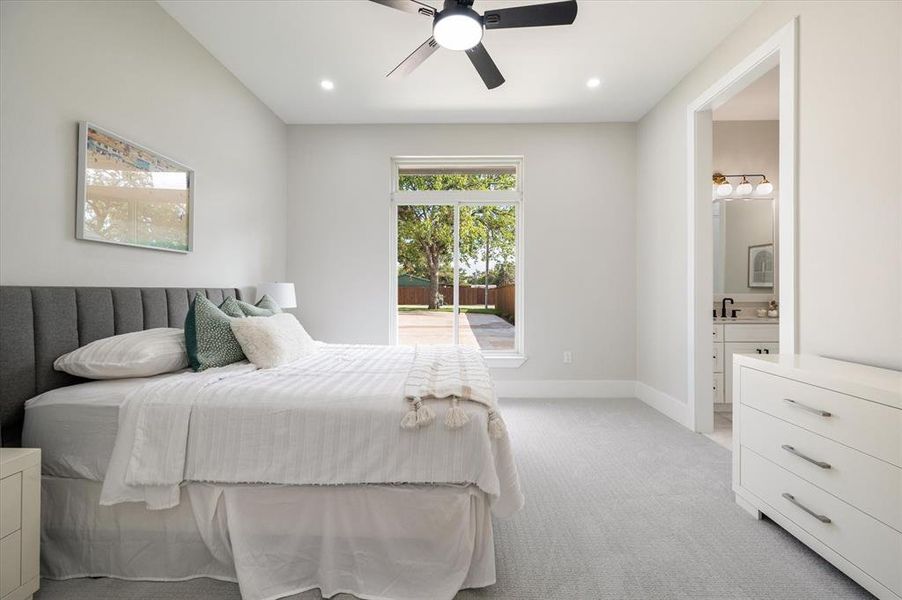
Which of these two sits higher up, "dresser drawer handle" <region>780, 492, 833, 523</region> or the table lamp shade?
the table lamp shade

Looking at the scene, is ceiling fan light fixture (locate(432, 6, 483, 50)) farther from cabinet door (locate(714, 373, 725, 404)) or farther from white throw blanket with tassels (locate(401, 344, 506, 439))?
cabinet door (locate(714, 373, 725, 404))

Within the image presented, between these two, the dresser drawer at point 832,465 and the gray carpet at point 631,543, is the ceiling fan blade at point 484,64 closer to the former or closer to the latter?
the dresser drawer at point 832,465

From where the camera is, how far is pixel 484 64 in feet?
8.02

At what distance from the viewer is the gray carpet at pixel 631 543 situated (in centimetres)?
153

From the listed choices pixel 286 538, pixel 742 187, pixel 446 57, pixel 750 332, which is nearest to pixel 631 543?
pixel 286 538

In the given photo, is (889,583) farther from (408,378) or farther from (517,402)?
(517,402)

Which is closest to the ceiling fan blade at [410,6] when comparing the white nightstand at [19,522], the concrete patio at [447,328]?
the white nightstand at [19,522]

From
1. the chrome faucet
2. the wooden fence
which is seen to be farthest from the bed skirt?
the chrome faucet

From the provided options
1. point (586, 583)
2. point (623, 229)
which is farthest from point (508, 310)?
point (586, 583)

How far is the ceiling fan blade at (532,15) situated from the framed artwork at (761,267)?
3.38 meters

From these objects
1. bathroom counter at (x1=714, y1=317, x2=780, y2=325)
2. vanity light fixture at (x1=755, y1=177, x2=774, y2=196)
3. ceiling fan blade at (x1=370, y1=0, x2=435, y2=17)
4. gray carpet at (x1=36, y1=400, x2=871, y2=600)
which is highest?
ceiling fan blade at (x1=370, y1=0, x2=435, y2=17)

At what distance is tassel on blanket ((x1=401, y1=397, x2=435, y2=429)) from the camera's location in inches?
57.7

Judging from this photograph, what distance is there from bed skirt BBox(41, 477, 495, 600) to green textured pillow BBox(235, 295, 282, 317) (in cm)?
126

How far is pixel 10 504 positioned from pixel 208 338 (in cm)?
96
